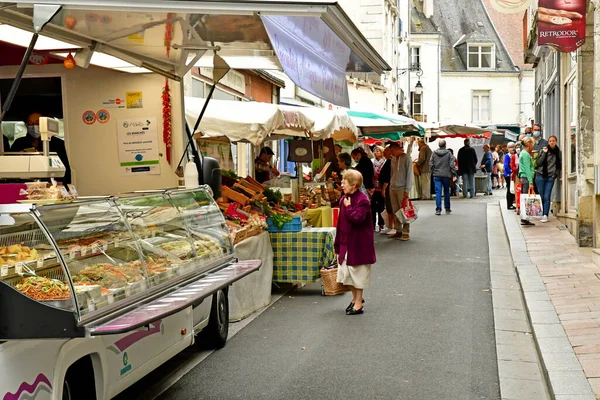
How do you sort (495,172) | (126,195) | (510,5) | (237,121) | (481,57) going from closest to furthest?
1. (126,195)
2. (237,121)
3. (510,5)
4. (495,172)
5. (481,57)

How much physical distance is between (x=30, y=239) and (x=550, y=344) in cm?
434

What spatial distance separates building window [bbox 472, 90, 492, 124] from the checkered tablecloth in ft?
152

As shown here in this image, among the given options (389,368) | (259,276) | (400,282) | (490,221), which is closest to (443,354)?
(389,368)

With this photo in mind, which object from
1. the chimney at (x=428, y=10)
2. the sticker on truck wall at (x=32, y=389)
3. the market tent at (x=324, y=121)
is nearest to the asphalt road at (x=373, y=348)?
the sticker on truck wall at (x=32, y=389)

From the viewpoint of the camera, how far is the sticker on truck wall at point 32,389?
3.86 meters

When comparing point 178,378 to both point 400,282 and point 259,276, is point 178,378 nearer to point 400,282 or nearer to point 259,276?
point 259,276

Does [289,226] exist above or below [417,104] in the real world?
below

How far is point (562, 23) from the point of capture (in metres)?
12.1

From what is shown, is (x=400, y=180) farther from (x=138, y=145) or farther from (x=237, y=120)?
(x=138, y=145)

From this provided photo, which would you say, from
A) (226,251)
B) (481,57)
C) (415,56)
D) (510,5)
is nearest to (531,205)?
(510,5)

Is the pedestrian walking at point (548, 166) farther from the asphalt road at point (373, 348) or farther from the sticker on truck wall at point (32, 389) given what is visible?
the sticker on truck wall at point (32, 389)

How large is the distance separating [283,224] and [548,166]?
24.9 feet

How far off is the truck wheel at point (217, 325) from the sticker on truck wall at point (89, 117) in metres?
2.19

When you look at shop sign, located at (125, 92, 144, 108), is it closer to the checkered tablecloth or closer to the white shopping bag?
the checkered tablecloth
